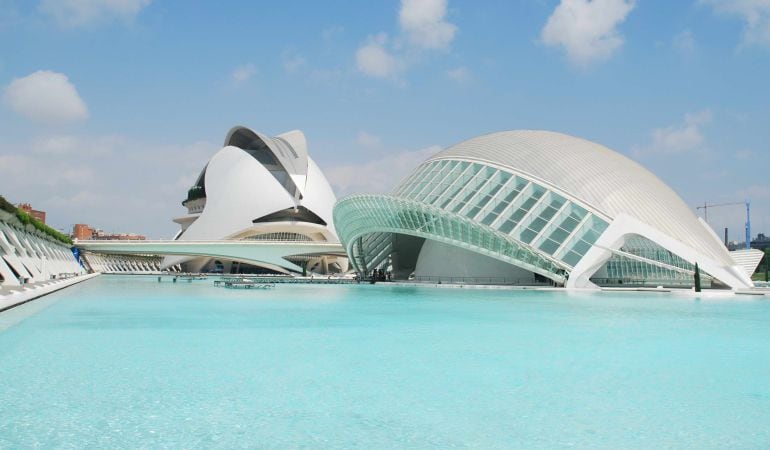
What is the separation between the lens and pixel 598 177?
3753cm

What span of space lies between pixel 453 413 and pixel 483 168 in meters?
33.3

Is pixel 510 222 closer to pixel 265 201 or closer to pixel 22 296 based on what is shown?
pixel 22 296

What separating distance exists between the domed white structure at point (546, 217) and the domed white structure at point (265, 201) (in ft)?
120

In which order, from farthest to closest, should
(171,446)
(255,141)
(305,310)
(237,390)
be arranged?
(255,141)
(305,310)
(237,390)
(171,446)

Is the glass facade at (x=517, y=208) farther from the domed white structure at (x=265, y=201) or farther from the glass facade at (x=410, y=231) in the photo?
the domed white structure at (x=265, y=201)

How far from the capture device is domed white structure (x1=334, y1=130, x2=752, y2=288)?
33969 mm

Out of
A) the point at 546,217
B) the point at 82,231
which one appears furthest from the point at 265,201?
the point at 82,231

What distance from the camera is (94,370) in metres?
10.5

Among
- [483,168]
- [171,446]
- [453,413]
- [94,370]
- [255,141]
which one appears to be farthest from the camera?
[255,141]

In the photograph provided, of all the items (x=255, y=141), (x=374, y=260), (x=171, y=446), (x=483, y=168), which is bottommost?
(x=171, y=446)

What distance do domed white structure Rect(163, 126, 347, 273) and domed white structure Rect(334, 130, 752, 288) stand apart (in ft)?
120

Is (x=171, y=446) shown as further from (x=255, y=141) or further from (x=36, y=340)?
(x=255, y=141)

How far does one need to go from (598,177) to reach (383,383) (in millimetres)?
30876

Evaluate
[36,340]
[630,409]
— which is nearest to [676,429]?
[630,409]
